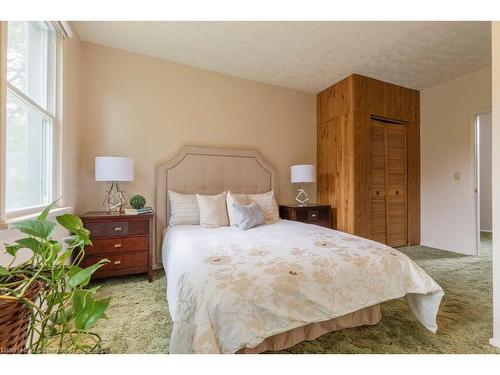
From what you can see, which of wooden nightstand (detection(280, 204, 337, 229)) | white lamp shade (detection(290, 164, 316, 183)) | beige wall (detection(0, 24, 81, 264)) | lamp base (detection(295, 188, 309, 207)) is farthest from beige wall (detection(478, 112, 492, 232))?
beige wall (detection(0, 24, 81, 264))

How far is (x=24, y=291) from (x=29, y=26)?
7.14ft

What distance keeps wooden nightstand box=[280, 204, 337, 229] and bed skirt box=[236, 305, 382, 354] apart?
1.64 m

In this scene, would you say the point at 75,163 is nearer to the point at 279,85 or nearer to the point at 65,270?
the point at 65,270

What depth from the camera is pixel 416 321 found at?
170cm

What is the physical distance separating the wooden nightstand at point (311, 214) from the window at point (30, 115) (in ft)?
8.68

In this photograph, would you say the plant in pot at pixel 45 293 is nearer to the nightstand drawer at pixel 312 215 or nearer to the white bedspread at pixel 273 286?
the white bedspread at pixel 273 286

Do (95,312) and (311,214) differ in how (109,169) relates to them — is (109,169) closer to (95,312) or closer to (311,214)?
(95,312)

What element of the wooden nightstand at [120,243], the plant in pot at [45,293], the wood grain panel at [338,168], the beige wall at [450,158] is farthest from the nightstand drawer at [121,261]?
the beige wall at [450,158]

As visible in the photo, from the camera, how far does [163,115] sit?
115 inches

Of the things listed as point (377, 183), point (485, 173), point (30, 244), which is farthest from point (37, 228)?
point (485, 173)

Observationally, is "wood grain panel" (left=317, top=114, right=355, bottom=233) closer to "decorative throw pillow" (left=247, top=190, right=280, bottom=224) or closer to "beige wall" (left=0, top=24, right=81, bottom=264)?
"decorative throw pillow" (left=247, top=190, right=280, bottom=224)

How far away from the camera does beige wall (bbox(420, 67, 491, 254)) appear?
3.30 m

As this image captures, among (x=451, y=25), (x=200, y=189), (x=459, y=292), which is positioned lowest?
(x=459, y=292)
